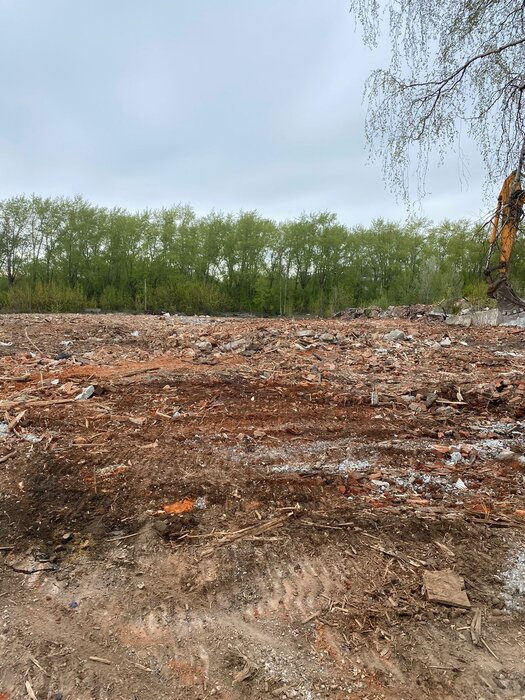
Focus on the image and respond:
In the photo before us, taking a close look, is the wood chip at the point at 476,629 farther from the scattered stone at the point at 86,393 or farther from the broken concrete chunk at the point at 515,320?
the broken concrete chunk at the point at 515,320

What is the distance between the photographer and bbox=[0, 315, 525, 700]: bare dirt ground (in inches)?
79.3

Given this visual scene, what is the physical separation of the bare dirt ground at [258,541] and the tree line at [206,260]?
2822 centimetres

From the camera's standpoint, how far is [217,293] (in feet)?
120

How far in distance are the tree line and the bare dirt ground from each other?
2822 centimetres

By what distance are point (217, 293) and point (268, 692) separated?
117ft

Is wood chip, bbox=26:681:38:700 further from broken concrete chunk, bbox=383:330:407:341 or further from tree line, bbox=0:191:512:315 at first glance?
tree line, bbox=0:191:512:315

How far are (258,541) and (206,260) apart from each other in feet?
124

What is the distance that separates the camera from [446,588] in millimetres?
2430

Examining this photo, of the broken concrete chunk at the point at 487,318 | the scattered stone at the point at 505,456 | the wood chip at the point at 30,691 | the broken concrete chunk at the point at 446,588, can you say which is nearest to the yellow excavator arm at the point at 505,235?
the scattered stone at the point at 505,456

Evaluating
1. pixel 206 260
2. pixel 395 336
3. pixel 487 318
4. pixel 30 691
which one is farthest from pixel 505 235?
pixel 206 260

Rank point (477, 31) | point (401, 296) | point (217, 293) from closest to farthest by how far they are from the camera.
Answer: point (477, 31) < point (401, 296) < point (217, 293)

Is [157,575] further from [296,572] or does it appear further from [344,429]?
[344,429]

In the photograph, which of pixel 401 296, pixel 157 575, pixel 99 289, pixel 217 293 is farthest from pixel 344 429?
pixel 99 289

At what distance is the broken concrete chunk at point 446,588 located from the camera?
234 cm
